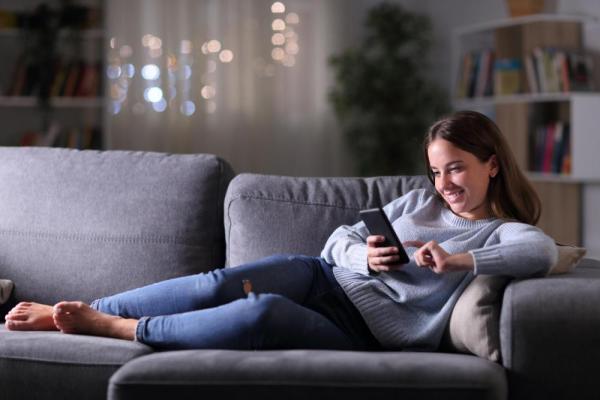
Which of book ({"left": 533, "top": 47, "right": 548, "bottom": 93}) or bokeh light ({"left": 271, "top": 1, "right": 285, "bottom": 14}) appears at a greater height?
bokeh light ({"left": 271, "top": 1, "right": 285, "bottom": 14})

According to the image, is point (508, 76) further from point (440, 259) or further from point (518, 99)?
point (440, 259)

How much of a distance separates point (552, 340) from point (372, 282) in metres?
0.49

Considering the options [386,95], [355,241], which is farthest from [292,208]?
[386,95]

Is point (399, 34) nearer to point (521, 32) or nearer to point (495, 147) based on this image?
point (521, 32)

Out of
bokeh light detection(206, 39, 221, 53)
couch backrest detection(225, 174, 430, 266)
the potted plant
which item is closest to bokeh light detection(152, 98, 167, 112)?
bokeh light detection(206, 39, 221, 53)

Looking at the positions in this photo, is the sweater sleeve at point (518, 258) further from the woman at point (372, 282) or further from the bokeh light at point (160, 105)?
the bokeh light at point (160, 105)

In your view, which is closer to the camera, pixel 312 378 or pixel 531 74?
pixel 312 378

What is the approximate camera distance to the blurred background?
566 cm

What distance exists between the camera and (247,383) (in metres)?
1.82

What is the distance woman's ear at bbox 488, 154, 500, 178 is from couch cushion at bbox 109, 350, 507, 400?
57 cm

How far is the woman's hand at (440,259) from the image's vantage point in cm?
201

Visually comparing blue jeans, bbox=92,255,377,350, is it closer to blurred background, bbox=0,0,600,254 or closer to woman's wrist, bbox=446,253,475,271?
woman's wrist, bbox=446,253,475,271

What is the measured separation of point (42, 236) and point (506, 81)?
3.22m

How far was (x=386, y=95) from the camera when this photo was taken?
5.83 meters
